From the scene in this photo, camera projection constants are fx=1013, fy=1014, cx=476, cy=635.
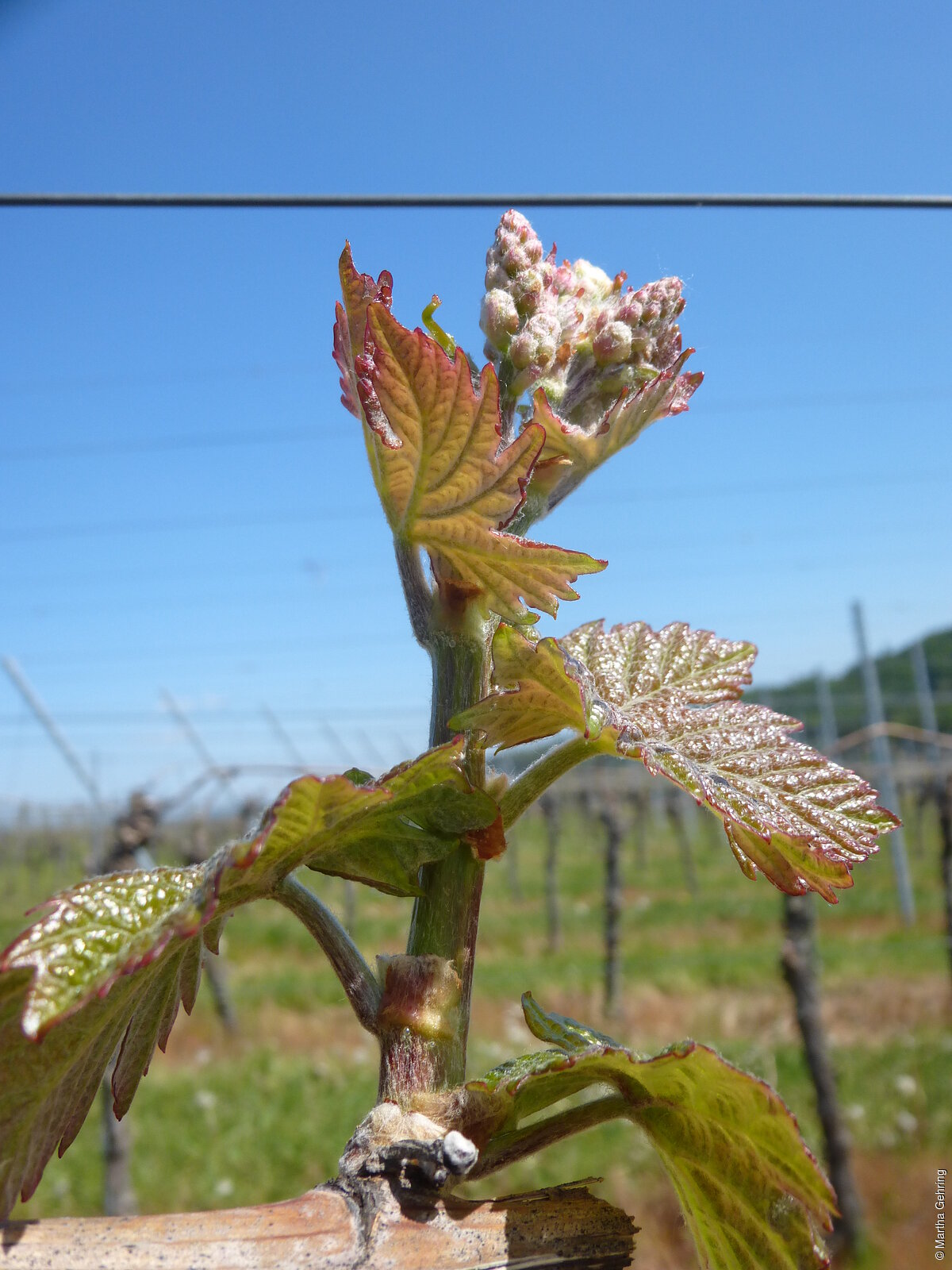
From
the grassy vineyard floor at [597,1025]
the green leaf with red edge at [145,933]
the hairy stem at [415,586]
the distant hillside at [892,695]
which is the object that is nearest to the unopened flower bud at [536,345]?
the hairy stem at [415,586]

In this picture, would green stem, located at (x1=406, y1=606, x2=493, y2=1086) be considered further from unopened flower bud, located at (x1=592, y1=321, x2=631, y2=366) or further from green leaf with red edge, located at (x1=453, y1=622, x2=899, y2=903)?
unopened flower bud, located at (x1=592, y1=321, x2=631, y2=366)

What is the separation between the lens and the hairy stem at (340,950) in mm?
518

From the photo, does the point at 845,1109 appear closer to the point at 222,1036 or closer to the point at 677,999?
the point at 677,999

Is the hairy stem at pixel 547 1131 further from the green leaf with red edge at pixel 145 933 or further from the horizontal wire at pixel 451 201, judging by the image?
the horizontal wire at pixel 451 201

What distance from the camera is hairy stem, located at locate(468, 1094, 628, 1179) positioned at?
1.63 feet

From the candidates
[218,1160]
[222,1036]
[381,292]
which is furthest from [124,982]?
[222,1036]

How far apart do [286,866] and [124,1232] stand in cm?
17

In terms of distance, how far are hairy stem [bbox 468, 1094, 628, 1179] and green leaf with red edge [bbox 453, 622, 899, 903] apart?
0.46 ft

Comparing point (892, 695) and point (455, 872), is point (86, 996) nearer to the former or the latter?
point (455, 872)

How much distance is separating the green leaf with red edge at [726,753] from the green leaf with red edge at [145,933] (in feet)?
0.20

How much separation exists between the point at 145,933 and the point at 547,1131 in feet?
0.75

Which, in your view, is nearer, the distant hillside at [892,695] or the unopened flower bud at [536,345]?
the unopened flower bud at [536,345]

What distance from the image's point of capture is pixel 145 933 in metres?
0.44

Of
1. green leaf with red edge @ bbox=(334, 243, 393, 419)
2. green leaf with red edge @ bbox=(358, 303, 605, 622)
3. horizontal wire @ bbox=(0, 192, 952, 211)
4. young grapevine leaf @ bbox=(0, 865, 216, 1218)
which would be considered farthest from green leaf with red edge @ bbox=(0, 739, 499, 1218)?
horizontal wire @ bbox=(0, 192, 952, 211)
